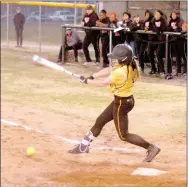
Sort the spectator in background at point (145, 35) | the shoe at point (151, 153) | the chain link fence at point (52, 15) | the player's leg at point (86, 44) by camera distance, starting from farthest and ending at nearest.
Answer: the chain link fence at point (52, 15) < the player's leg at point (86, 44) < the spectator in background at point (145, 35) < the shoe at point (151, 153)

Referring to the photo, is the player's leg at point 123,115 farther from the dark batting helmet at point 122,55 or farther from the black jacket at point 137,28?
the black jacket at point 137,28

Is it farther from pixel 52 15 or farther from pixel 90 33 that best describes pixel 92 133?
pixel 52 15

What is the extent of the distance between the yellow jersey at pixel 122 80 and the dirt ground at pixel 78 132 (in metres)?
1.03

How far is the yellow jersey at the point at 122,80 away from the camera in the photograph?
27.8ft

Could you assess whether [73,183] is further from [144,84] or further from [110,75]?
[144,84]

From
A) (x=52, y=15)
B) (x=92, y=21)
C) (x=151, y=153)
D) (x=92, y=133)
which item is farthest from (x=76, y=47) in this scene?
(x=52, y=15)

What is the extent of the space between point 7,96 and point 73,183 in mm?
6777

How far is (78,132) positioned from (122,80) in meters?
2.55

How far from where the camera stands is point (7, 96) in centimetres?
1416

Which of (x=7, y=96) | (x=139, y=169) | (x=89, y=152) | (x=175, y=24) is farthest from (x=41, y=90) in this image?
(x=139, y=169)

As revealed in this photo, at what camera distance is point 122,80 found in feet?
27.9

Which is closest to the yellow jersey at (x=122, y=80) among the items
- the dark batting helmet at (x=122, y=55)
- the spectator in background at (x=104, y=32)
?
the dark batting helmet at (x=122, y=55)

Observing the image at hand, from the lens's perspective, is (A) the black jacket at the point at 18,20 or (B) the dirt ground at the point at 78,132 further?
(A) the black jacket at the point at 18,20

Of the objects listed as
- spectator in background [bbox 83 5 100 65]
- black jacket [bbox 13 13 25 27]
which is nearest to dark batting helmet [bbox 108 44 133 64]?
spectator in background [bbox 83 5 100 65]
